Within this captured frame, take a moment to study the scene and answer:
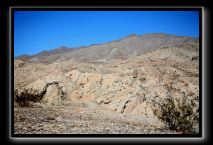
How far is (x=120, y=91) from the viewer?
22.6 ft

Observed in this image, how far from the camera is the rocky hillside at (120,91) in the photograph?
5375 millimetres

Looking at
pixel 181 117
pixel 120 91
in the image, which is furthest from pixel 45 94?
pixel 181 117

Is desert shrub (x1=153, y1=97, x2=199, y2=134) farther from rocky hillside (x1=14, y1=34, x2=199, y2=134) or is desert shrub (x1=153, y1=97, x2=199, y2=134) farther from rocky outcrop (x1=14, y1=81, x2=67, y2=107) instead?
rocky outcrop (x1=14, y1=81, x2=67, y2=107)

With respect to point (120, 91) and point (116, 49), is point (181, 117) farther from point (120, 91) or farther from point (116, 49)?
point (116, 49)

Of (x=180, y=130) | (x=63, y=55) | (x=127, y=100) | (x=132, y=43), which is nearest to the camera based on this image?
(x=180, y=130)

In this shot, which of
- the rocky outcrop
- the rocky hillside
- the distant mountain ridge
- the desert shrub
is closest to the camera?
the desert shrub

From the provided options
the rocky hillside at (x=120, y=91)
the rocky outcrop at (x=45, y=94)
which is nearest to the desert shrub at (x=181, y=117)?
the rocky hillside at (x=120, y=91)

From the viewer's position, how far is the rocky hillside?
17.6 ft

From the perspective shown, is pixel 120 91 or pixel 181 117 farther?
pixel 120 91

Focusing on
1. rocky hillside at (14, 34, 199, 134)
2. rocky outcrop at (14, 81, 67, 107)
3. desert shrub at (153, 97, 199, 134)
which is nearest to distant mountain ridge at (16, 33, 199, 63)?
rocky hillside at (14, 34, 199, 134)
